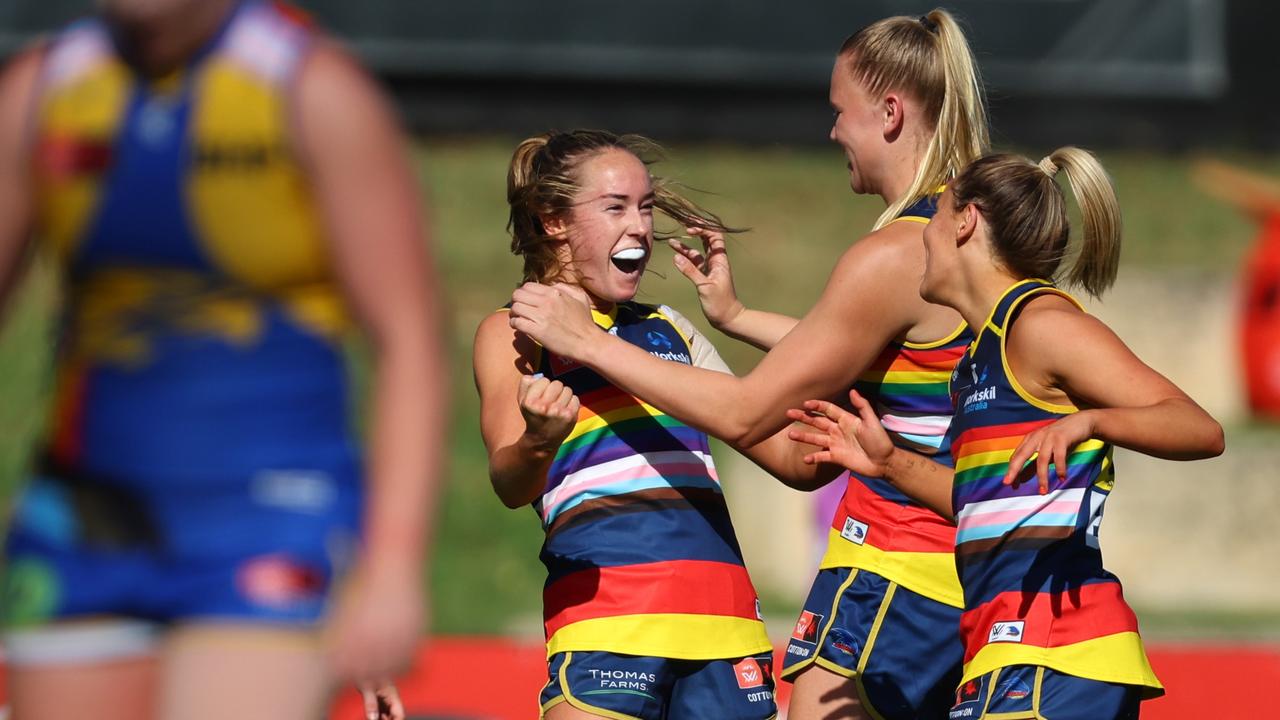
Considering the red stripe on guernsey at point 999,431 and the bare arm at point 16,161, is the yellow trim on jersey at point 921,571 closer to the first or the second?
the red stripe on guernsey at point 999,431

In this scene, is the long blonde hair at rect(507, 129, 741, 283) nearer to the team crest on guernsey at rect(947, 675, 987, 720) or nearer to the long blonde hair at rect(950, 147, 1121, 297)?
the long blonde hair at rect(950, 147, 1121, 297)

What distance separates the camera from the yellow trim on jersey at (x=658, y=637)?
349 cm

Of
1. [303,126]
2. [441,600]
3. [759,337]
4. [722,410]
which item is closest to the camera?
[303,126]

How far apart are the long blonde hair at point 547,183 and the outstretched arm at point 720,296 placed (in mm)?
119

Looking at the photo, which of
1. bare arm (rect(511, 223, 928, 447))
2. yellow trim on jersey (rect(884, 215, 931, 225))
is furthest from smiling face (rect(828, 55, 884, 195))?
bare arm (rect(511, 223, 928, 447))

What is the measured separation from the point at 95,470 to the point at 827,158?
15.5 m

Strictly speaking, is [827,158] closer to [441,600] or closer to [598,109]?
[598,109]

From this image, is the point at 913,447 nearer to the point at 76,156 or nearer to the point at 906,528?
the point at 906,528

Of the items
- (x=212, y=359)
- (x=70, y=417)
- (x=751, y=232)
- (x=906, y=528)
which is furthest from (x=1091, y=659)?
(x=751, y=232)

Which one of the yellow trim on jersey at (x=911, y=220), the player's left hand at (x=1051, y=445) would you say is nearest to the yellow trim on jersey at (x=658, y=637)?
the player's left hand at (x=1051, y=445)

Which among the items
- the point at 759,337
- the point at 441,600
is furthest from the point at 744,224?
the point at 759,337

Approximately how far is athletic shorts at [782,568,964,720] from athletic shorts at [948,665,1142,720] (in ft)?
1.36

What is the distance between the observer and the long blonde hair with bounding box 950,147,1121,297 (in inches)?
136

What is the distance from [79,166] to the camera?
2.27m
